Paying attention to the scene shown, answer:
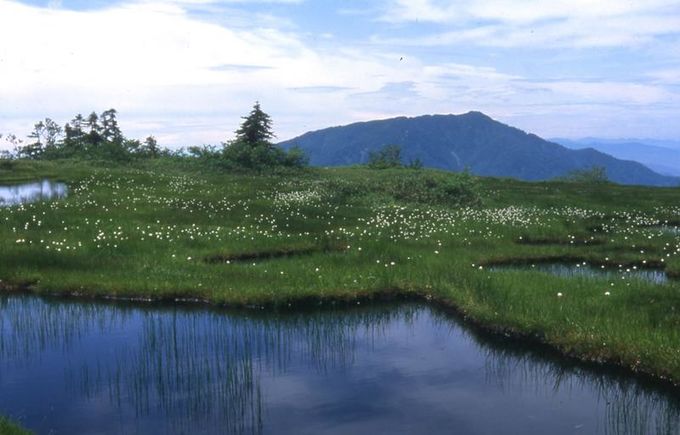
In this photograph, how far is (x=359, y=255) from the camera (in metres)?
19.8

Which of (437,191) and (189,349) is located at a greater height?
(437,191)

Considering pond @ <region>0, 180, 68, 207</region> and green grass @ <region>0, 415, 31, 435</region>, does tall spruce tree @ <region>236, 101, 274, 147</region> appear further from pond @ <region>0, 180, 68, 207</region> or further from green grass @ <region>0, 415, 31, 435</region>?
green grass @ <region>0, 415, 31, 435</region>

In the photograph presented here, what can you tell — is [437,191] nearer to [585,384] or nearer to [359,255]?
[359,255]

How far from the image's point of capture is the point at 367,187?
39500 millimetres

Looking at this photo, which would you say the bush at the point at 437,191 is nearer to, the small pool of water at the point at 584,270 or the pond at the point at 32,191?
the small pool of water at the point at 584,270

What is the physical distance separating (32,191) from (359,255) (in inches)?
1144

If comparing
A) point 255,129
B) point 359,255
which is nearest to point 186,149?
point 255,129

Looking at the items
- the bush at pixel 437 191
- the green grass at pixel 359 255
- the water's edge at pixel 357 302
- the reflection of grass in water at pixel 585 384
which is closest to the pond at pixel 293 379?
the reflection of grass in water at pixel 585 384

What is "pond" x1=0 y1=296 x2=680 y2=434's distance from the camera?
9945mm

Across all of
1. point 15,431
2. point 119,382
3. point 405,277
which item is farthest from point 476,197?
point 15,431

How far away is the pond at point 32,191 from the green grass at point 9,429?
27.3 metres

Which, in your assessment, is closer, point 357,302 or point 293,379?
point 293,379

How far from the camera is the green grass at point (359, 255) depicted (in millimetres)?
13789

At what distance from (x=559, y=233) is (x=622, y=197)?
1971 centimetres
